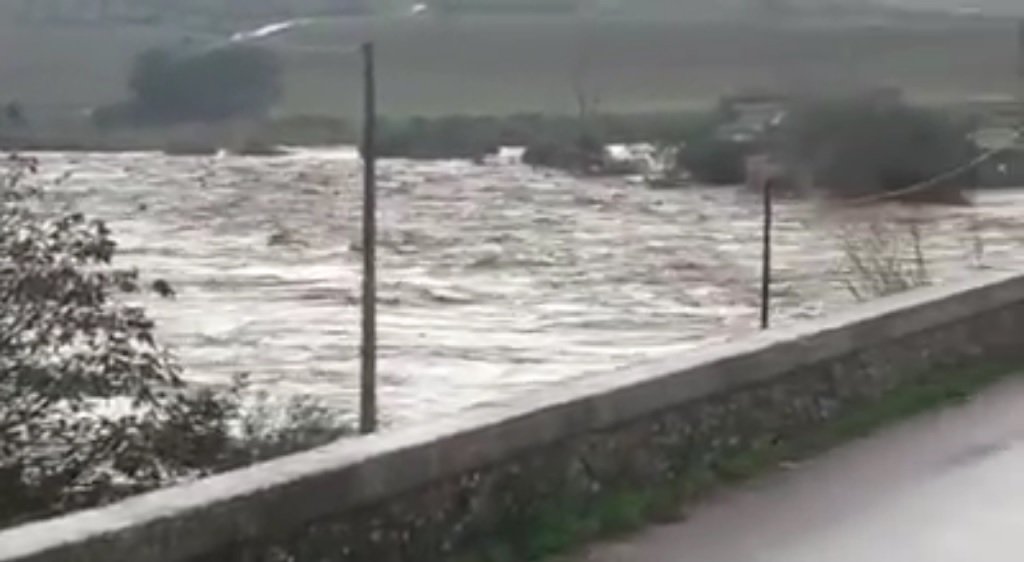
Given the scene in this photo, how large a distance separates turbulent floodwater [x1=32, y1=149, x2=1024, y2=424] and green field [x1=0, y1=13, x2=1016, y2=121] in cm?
167

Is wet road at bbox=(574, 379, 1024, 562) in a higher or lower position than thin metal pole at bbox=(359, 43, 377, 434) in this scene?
lower

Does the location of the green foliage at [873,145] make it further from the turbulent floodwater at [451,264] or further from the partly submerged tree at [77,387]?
the partly submerged tree at [77,387]

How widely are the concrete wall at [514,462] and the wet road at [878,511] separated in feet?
0.82

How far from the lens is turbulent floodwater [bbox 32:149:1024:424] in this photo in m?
24.1

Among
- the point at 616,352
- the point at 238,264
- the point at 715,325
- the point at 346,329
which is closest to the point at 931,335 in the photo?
the point at 616,352

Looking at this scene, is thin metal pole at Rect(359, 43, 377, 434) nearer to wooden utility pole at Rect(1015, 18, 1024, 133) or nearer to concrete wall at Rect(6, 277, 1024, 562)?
concrete wall at Rect(6, 277, 1024, 562)

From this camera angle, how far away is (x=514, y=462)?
7.45 metres

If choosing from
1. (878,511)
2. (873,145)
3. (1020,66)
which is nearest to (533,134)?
(873,145)

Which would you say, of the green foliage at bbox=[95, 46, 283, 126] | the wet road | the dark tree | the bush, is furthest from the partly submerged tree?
the green foliage at bbox=[95, 46, 283, 126]

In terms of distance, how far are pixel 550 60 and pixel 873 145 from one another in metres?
9.85

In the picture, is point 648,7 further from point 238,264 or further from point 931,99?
point 238,264

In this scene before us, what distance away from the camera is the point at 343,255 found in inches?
1651

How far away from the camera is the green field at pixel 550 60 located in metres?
24.0

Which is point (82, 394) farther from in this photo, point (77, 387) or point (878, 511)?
point (878, 511)
